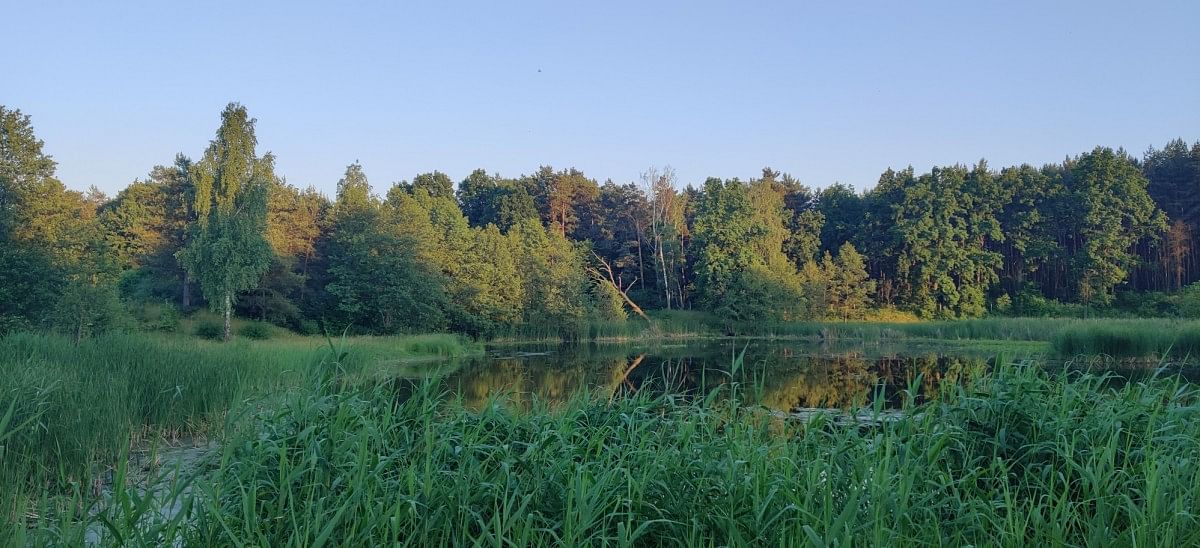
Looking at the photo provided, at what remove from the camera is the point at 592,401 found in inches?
213

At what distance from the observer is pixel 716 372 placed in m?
17.6

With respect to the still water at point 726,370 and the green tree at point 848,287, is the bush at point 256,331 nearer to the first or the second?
the still water at point 726,370

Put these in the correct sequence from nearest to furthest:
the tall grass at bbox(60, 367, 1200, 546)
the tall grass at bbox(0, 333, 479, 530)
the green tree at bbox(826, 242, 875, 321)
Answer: the tall grass at bbox(60, 367, 1200, 546)
the tall grass at bbox(0, 333, 479, 530)
the green tree at bbox(826, 242, 875, 321)

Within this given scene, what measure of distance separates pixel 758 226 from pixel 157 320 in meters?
32.2

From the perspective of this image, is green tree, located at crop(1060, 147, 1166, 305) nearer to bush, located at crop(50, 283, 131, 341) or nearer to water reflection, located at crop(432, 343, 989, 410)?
water reflection, located at crop(432, 343, 989, 410)

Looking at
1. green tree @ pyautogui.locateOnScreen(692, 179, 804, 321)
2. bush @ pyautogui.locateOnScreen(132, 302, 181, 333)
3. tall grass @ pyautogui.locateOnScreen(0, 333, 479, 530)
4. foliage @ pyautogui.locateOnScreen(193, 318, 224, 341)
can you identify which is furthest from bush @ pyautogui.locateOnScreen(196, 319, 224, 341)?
green tree @ pyautogui.locateOnScreen(692, 179, 804, 321)

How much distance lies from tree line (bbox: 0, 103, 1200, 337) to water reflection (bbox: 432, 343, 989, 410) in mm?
9416

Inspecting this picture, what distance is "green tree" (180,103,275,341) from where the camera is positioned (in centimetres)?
2738

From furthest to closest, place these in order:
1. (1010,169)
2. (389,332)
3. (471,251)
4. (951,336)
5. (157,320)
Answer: (1010,169)
(471,251)
(389,332)
(951,336)
(157,320)

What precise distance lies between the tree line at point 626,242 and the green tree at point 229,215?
77mm

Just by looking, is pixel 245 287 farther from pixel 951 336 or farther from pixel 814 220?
pixel 814 220

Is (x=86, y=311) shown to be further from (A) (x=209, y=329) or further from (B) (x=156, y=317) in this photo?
(A) (x=209, y=329)

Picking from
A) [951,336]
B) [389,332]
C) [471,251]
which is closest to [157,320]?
[389,332]

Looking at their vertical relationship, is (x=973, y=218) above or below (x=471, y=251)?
above
